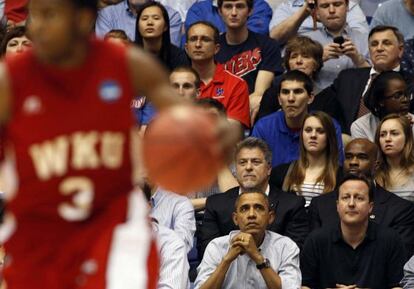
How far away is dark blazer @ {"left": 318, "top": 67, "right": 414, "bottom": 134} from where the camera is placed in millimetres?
12766

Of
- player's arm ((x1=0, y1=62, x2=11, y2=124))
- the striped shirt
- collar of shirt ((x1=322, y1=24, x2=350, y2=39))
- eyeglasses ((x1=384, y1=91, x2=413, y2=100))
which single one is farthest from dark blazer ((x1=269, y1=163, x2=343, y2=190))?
player's arm ((x1=0, y1=62, x2=11, y2=124))

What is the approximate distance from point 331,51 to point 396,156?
1.92 metres

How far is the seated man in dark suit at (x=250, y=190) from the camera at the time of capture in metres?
11.1

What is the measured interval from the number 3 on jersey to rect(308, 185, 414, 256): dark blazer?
5.21 meters

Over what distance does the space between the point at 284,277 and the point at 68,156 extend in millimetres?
4627

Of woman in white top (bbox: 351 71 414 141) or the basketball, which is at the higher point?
woman in white top (bbox: 351 71 414 141)

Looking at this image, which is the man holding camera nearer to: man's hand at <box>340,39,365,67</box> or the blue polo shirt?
man's hand at <box>340,39,365,67</box>

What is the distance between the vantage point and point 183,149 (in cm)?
573

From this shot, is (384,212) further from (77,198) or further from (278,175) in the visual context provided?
(77,198)

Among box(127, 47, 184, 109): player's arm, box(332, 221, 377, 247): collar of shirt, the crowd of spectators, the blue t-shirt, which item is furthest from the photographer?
the blue t-shirt

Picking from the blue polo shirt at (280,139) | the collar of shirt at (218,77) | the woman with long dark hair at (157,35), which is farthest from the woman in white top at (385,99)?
the woman with long dark hair at (157,35)

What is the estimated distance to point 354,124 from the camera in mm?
12453

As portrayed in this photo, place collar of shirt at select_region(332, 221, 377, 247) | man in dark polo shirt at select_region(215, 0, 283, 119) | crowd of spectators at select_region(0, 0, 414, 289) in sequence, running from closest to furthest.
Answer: crowd of spectators at select_region(0, 0, 414, 289) → collar of shirt at select_region(332, 221, 377, 247) → man in dark polo shirt at select_region(215, 0, 283, 119)

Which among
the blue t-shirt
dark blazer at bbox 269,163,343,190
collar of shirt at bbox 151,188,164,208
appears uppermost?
the blue t-shirt
